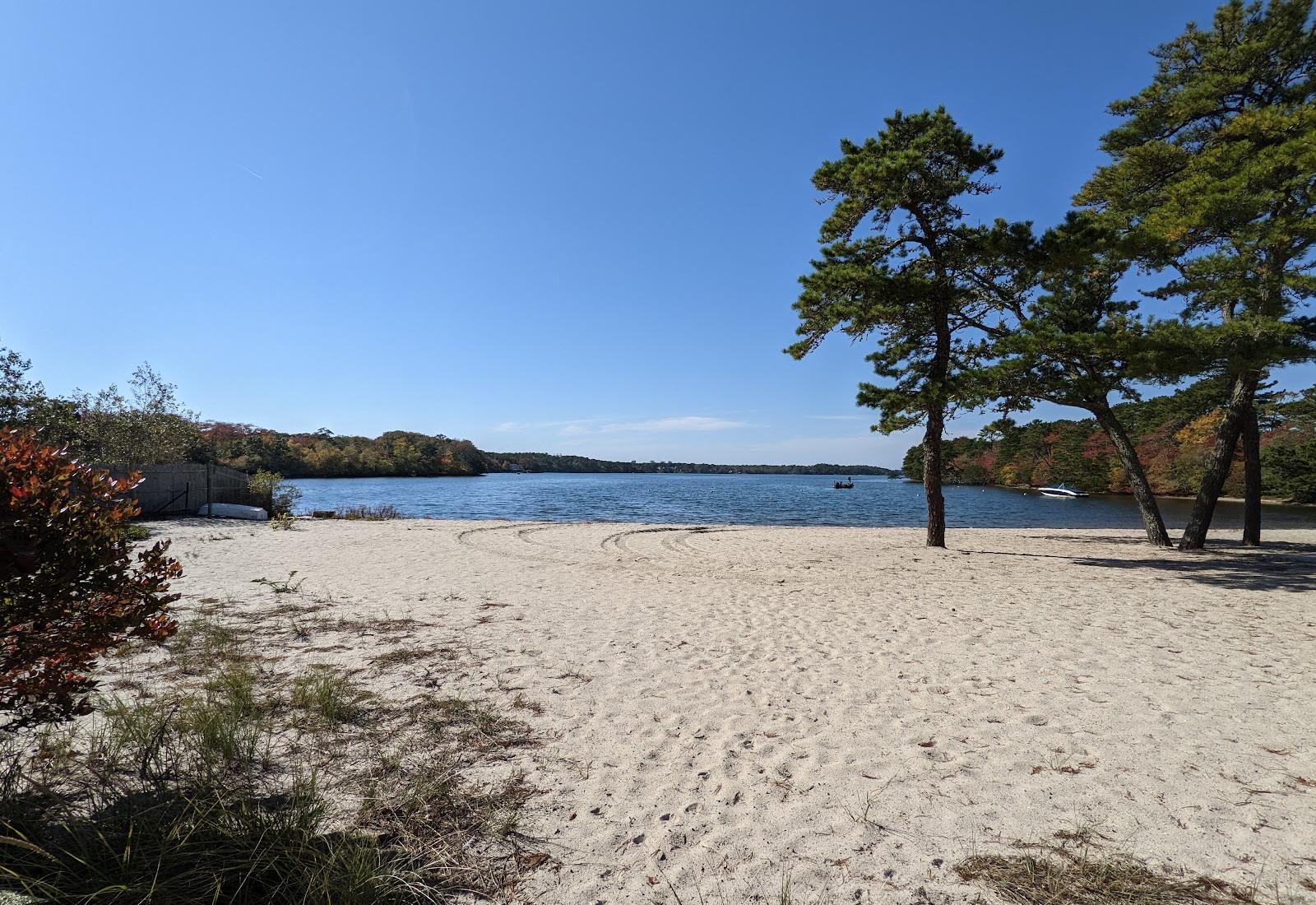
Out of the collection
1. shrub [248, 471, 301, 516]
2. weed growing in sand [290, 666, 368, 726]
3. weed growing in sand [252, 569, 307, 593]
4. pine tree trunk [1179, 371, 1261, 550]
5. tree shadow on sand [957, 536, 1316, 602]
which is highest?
pine tree trunk [1179, 371, 1261, 550]

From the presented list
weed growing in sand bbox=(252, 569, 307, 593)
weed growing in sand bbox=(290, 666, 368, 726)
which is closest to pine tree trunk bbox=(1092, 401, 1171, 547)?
weed growing in sand bbox=(290, 666, 368, 726)

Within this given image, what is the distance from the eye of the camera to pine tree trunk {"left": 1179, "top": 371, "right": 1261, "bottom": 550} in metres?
12.2

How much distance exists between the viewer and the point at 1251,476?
14.2 metres

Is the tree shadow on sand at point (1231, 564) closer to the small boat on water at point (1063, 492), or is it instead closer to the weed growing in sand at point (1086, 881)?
the weed growing in sand at point (1086, 881)

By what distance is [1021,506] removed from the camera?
1656 inches

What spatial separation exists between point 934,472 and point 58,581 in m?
14.4

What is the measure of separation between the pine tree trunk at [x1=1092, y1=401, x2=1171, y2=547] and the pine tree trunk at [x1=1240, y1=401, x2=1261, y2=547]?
191cm

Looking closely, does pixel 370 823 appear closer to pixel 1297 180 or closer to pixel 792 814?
pixel 792 814

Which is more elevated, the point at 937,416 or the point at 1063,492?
the point at 937,416

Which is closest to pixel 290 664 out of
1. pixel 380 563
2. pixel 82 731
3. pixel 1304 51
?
pixel 82 731

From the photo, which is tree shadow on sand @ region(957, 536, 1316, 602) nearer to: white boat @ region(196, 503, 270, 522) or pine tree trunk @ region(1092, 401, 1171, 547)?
pine tree trunk @ region(1092, 401, 1171, 547)

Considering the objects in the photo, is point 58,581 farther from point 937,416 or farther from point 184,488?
point 184,488

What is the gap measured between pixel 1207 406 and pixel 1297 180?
18.6 feet

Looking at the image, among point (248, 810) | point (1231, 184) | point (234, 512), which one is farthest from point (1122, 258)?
point (234, 512)
